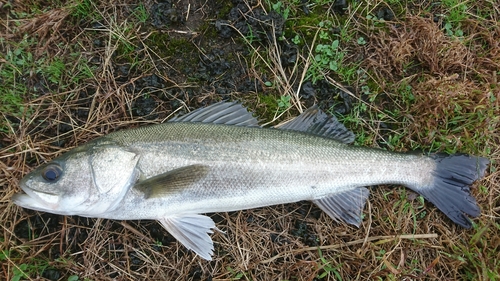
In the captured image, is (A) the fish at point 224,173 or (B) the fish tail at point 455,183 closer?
(A) the fish at point 224,173

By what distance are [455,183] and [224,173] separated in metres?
2.19

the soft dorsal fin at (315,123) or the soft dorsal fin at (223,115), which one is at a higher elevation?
the soft dorsal fin at (223,115)

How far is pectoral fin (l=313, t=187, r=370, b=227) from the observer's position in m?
3.57

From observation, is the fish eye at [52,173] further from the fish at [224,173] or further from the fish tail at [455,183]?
the fish tail at [455,183]

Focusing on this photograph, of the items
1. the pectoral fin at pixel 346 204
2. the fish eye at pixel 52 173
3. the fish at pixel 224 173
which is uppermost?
the fish eye at pixel 52 173

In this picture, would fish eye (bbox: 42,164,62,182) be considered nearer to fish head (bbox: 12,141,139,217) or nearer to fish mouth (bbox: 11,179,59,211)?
fish head (bbox: 12,141,139,217)

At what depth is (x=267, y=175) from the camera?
130 inches

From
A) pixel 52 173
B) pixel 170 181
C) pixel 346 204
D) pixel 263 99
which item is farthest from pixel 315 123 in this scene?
pixel 52 173

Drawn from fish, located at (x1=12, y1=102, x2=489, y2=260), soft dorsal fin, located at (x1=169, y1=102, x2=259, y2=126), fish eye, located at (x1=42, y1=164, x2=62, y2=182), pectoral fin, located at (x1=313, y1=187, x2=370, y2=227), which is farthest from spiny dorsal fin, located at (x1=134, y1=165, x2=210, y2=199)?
pectoral fin, located at (x1=313, y1=187, x2=370, y2=227)

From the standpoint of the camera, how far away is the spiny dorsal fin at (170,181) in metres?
3.15

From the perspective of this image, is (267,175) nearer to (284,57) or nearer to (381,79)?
(284,57)

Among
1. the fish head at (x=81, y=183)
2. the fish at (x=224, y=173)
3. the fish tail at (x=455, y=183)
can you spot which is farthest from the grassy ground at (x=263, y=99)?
the fish head at (x=81, y=183)

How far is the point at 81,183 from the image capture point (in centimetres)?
309

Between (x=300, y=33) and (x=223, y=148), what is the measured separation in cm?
158
